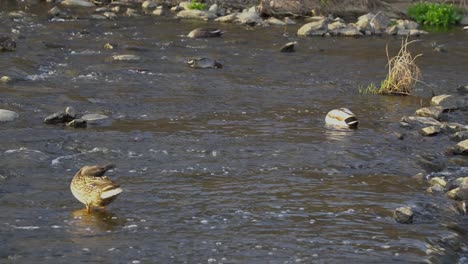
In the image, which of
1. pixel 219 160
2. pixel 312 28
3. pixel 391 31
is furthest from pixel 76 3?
pixel 219 160

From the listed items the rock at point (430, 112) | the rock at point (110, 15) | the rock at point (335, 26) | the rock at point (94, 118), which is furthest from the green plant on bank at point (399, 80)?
the rock at point (110, 15)

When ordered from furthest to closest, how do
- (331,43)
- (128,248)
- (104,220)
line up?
(331,43), (104,220), (128,248)

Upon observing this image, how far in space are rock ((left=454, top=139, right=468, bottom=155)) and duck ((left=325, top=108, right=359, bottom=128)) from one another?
4.83ft

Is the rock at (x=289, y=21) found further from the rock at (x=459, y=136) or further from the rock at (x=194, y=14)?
the rock at (x=459, y=136)

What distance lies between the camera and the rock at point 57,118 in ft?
37.9

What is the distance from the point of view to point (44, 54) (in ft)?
55.3

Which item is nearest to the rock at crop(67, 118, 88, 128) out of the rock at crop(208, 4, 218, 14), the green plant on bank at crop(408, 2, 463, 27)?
the rock at crop(208, 4, 218, 14)

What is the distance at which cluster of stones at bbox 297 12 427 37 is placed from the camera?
20.8 metres

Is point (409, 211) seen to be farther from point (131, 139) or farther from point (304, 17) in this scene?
point (304, 17)

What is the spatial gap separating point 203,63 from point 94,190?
846 cm

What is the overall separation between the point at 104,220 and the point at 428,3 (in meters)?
18.4

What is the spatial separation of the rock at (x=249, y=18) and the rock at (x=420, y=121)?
31.7 ft

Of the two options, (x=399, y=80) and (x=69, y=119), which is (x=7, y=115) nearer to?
(x=69, y=119)

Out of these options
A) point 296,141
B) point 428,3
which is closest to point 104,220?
point 296,141
